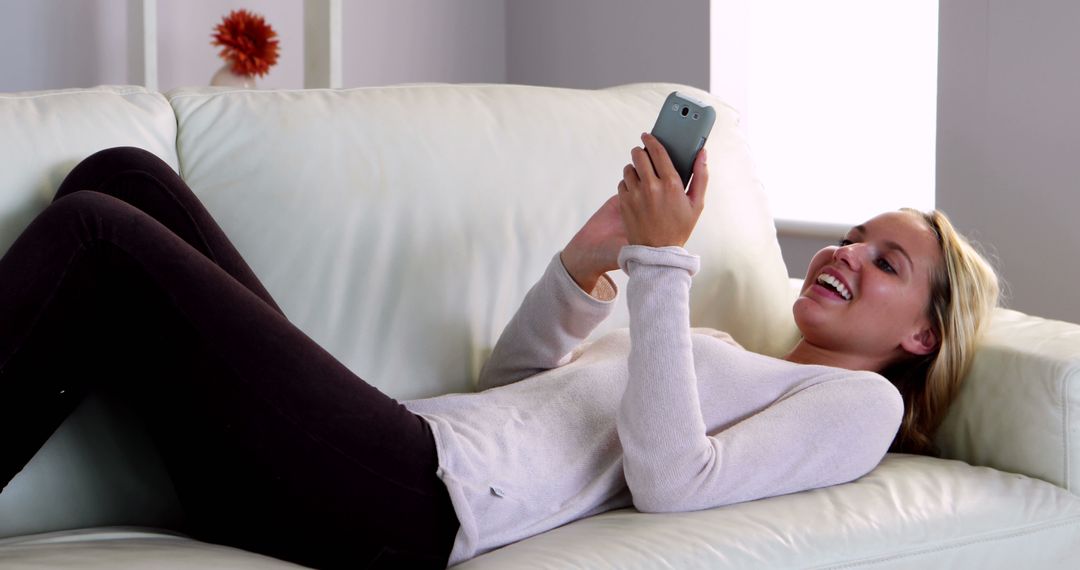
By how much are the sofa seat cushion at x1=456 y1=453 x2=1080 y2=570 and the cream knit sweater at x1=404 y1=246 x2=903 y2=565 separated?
0.10 feet

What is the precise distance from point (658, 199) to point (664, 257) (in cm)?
7

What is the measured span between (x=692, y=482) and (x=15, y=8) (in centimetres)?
267

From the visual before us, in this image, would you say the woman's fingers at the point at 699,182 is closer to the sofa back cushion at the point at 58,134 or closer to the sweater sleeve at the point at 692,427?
the sweater sleeve at the point at 692,427

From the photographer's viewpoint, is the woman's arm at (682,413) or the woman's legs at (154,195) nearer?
the woman's arm at (682,413)

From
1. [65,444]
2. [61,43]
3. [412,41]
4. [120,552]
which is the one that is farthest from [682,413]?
[412,41]

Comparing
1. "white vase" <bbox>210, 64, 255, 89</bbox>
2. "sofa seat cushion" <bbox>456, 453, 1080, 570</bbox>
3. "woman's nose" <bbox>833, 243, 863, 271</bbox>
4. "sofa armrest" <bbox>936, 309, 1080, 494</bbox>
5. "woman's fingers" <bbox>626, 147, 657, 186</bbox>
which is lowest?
"sofa seat cushion" <bbox>456, 453, 1080, 570</bbox>

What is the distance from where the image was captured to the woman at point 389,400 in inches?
45.2

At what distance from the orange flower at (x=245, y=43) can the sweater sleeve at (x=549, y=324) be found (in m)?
1.87

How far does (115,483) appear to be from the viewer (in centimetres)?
135

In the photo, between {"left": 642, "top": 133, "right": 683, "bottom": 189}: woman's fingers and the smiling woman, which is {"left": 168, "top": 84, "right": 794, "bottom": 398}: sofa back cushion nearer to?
the smiling woman

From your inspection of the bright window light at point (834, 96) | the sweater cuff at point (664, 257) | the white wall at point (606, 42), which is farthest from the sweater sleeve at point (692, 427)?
the white wall at point (606, 42)

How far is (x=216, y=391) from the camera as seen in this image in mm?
1158

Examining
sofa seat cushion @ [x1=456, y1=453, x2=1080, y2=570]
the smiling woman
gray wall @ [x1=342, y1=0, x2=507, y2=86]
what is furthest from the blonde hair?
gray wall @ [x1=342, y1=0, x2=507, y2=86]

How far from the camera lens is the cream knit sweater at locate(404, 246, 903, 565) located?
124 cm
